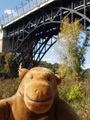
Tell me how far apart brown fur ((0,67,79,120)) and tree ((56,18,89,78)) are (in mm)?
6517

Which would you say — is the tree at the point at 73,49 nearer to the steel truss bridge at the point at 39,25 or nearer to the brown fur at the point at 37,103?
the steel truss bridge at the point at 39,25

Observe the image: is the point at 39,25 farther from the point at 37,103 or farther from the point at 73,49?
the point at 37,103

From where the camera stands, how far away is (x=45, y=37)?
16141 mm

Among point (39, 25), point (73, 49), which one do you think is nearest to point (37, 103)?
point (73, 49)

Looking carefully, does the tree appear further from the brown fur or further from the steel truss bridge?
the brown fur

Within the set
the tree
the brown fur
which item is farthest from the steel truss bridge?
the brown fur

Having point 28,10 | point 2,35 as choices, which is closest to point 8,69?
point 2,35

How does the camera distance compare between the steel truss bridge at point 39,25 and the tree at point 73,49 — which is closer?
the tree at point 73,49

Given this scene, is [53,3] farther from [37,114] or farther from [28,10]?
[37,114]

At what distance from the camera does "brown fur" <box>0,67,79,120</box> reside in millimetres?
1270

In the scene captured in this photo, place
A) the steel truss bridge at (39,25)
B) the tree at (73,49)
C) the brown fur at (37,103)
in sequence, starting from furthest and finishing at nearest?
1. the steel truss bridge at (39,25)
2. the tree at (73,49)
3. the brown fur at (37,103)

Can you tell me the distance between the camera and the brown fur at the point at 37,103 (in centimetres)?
127

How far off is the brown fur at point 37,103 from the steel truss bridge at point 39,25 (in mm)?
9090

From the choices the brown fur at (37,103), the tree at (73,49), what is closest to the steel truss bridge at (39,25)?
the tree at (73,49)
